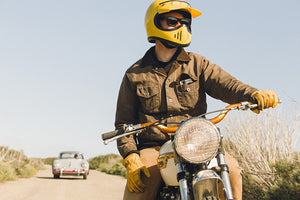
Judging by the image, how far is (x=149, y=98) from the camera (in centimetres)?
314

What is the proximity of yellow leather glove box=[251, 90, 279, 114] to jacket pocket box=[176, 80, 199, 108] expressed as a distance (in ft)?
2.08

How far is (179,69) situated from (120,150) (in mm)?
815

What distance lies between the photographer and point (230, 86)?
3.00 meters

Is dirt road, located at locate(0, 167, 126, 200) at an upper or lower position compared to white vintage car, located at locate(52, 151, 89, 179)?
lower

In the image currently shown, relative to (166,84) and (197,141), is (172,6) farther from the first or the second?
(197,141)

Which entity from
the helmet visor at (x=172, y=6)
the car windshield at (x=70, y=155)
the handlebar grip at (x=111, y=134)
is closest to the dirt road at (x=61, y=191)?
the car windshield at (x=70, y=155)

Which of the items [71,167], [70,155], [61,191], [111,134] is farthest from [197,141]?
[70,155]

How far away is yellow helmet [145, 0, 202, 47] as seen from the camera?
318cm

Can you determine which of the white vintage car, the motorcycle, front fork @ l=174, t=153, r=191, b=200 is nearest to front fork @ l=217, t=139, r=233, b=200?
the motorcycle

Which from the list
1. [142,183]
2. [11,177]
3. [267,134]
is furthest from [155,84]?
[11,177]

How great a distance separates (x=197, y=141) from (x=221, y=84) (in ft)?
3.54

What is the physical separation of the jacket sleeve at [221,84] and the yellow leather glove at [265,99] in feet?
0.98

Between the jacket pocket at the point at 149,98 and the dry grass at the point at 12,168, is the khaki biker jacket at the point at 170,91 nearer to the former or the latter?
the jacket pocket at the point at 149,98

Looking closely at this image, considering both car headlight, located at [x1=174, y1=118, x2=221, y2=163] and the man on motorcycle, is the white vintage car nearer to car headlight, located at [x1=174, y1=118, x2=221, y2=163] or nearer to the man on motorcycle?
the man on motorcycle
